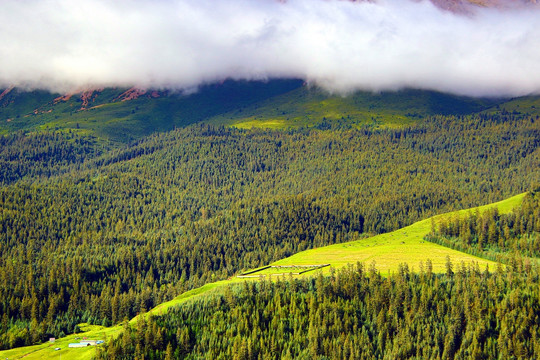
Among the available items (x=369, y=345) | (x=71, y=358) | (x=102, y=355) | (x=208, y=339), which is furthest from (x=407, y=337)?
(x=71, y=358)

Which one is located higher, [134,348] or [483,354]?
[134,348]

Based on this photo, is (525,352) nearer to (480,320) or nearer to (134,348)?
(480,320)

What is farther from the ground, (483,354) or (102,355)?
(102,355)

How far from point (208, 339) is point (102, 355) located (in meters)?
35.7

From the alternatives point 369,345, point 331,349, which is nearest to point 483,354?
point 369,345

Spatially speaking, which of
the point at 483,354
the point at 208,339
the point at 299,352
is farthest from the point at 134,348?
the point at 483,354

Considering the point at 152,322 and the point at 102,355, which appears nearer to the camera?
the point at 102,355

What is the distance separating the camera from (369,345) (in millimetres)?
195500

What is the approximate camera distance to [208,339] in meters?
198

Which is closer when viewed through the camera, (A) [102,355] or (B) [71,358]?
(A) [102,355]

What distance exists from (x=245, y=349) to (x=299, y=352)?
61.1 ft

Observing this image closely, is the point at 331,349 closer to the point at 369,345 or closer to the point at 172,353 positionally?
the point at 369,345

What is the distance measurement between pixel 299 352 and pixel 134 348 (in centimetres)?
5613

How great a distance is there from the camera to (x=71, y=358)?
199 m
